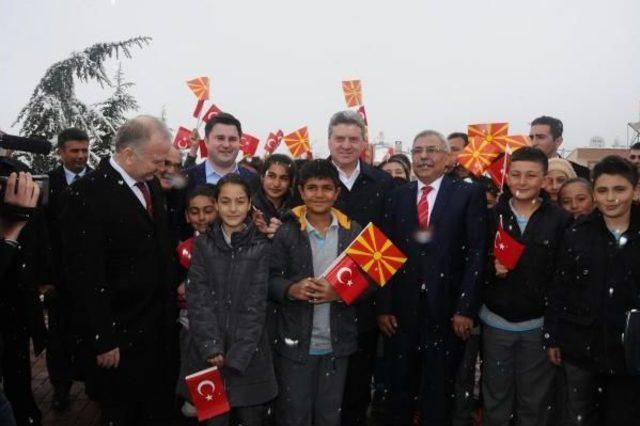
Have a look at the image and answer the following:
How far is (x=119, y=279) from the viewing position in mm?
3406

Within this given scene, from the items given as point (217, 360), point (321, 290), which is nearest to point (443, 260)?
point (321, 290)

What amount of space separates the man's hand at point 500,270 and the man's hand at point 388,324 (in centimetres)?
88

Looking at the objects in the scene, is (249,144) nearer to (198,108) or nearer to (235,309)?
(198,108)

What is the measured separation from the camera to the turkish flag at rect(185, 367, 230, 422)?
124 inches

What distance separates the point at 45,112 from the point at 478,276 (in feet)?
29.7

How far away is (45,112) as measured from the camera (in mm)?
9797

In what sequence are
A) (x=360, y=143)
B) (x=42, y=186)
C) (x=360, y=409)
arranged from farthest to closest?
1. (x=360, y=143)
2. (x=360, y=409)
3. (x=42, y=186)

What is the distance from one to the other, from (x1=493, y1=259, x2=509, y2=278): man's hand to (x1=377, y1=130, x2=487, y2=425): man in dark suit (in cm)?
12

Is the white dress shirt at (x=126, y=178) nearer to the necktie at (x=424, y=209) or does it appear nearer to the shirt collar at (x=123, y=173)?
the shirt collar at (x=123, y=173)

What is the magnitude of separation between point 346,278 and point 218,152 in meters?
2.18

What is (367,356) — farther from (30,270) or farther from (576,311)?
(30,270)

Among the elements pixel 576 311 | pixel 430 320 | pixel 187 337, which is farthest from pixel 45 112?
pixel 576 311

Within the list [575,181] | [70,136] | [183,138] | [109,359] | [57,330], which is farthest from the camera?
[183,138]

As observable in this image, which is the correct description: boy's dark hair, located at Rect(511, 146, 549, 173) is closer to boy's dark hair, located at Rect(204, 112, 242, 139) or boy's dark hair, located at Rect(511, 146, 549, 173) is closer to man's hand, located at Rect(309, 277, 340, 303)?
man's hand, located at Rect(309, 277, 340, 303)
